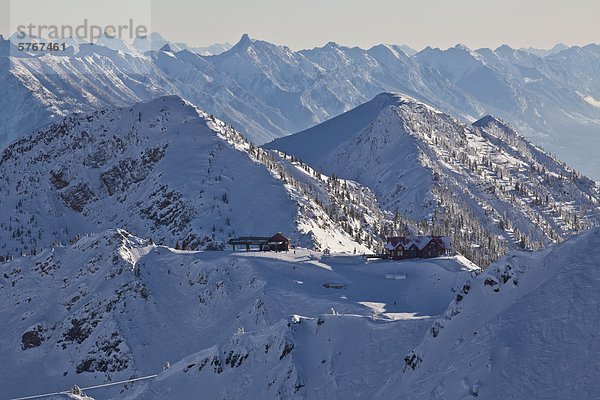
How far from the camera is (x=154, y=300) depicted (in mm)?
145625

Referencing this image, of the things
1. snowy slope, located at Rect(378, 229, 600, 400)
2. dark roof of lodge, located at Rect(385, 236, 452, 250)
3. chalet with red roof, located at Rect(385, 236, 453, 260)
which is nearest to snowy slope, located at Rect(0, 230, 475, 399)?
chalet with red roof, located at Rect(385, 236, 453, 260)

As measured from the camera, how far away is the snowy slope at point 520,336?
53531 mm

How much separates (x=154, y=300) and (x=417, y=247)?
2111 inches

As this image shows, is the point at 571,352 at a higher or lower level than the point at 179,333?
higher

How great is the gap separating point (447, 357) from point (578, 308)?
9.73 m

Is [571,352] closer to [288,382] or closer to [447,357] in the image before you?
[447,357]

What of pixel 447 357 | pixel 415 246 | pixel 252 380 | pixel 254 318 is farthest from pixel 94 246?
pixel 447 357

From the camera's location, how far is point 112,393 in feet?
389

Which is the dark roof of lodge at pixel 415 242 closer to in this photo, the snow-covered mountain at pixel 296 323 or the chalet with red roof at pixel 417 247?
the chalet with red roof at pixel 417 247

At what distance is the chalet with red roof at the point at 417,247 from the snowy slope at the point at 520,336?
337 ft

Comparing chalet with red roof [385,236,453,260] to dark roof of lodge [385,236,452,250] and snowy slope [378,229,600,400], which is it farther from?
snowy slope [378,229,600,400]

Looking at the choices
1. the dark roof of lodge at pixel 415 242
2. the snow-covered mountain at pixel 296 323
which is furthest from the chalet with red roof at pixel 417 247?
the snow-covered mountain at pixel 296 323

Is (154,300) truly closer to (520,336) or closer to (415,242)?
(415,242)

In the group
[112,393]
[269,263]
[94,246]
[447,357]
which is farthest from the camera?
[94,246]
